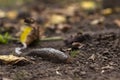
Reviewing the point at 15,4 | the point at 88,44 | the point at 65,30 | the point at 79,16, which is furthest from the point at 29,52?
the point at 15,4

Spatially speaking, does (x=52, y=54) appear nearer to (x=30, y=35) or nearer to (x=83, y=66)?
(x=83, y=66)

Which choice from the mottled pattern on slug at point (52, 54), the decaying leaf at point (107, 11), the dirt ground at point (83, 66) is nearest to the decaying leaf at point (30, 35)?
the dirt ground at point (83, 66)

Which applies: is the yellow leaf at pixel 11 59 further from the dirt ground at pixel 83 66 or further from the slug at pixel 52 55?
the slug at pixel 52 55

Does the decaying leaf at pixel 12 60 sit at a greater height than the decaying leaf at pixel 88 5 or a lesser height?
lesser

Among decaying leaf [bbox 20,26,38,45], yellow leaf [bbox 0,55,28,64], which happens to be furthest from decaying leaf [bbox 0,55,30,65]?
decaying leaf [bbox 20,26,38,45]

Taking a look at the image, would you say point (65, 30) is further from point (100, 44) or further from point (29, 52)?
point (29, 52)

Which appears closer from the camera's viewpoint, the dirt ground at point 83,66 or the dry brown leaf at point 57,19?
the dirt ground at point 83,66

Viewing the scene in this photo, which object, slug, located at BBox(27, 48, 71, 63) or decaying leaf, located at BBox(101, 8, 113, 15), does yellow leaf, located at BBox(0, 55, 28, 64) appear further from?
decaying leaf, located at BBox(101, 8, 113, 15)

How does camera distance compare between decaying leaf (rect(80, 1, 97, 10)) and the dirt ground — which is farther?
decaying leaf (rect(80, 1, 97, 10))
